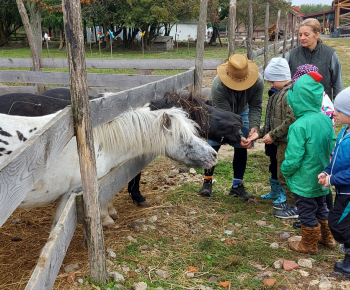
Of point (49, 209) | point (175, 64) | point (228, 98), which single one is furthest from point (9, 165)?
point (175, 64)

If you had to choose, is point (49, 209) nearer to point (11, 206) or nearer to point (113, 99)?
point (113, 99)

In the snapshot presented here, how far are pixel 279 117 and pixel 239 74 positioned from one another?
70 centimetres

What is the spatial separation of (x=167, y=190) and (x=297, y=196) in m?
1.96

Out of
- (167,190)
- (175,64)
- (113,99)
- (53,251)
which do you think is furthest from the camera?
(175,64)

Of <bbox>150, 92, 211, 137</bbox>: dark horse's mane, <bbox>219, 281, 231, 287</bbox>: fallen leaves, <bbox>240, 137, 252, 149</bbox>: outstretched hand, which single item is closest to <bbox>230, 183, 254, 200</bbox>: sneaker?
<bbox>240, 137, 252, 149</bbox>: outstretched hand

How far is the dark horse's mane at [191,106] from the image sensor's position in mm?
3803

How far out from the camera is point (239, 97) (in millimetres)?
4531

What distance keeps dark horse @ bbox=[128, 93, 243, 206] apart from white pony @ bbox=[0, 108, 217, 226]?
19 centimetres

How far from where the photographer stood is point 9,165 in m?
1.58

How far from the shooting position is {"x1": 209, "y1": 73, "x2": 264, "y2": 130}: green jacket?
14.6 feet

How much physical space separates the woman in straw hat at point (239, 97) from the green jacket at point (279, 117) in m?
0.30

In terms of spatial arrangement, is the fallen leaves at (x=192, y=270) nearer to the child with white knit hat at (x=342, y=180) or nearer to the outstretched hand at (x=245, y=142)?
the child with white knit hat at (x=342, y=180)

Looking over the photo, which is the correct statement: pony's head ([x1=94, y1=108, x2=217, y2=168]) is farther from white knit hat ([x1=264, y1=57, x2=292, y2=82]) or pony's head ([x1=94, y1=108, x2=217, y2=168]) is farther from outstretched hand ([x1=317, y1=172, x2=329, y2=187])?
white knit hat ([x1=264, y1=57, x2=292, y2=82])

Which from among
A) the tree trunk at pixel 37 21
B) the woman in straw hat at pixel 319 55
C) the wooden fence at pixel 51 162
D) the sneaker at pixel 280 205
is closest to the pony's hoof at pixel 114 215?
the wooden fence at pixel 51 162
